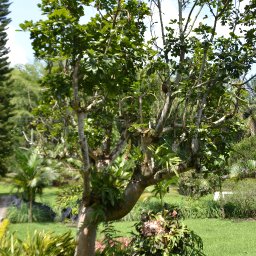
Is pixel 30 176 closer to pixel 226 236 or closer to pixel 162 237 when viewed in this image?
pixel 226 236

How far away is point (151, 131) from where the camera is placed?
16.7 ft

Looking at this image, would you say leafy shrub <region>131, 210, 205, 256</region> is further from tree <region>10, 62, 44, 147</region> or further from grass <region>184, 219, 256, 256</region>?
tree <region>10, 62, 44, 147</region>

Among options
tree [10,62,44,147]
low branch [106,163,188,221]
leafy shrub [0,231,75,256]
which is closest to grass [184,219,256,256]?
leafy shrub [0,231,75,256]

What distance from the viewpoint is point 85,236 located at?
5.27 meters

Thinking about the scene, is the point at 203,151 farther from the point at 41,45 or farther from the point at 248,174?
the point at 248,174

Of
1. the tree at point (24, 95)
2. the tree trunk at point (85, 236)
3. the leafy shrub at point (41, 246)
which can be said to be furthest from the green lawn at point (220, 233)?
the tree at point (24, 95)

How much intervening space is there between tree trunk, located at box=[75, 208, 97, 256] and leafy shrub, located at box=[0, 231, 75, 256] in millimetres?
563

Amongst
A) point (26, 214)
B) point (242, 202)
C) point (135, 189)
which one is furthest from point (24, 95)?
point (135, 189)

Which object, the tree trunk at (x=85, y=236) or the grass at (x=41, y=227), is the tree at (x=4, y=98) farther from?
the tree trunk at (x=85, y=236)

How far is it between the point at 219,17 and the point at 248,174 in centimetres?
1726

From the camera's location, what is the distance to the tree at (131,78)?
4.24 metres

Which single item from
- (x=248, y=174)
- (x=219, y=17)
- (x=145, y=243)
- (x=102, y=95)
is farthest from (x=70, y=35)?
(x=248, y=174)

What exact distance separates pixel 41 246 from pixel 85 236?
80 cm

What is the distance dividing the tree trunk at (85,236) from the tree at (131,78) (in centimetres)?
1
